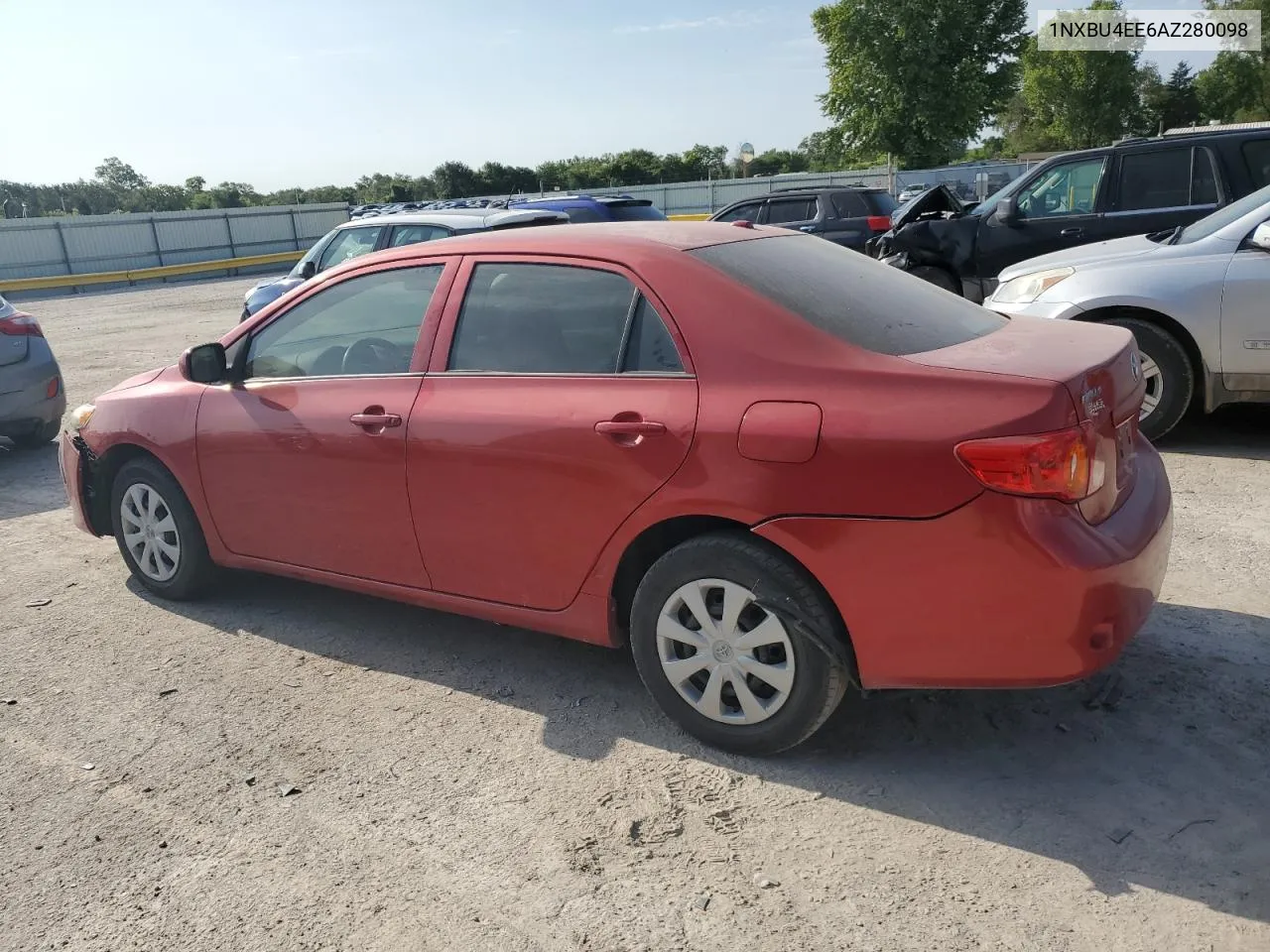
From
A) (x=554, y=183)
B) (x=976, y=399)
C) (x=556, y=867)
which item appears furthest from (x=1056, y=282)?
(x=554, y=183)

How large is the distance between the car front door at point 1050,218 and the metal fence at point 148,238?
2957 centimetres

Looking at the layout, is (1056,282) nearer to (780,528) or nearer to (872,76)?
(780,528)

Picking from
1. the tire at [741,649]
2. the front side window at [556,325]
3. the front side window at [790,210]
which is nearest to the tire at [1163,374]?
the front side window at [556,325]

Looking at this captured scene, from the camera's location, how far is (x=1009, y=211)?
970 cm

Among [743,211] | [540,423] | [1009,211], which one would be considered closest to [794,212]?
[743,211]

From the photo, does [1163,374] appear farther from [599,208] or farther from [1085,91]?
[1085,91]

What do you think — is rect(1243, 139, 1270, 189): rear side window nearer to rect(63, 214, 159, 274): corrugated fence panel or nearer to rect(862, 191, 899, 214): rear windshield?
rect(862, 191, 899, 214): rear windshield

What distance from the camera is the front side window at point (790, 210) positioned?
15.3 metres

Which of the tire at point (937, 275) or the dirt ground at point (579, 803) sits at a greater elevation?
the tire at point (937, 275)

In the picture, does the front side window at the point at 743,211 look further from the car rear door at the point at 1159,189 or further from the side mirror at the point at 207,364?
the side mirror at the point at 207,364

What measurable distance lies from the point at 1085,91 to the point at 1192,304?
8298cm

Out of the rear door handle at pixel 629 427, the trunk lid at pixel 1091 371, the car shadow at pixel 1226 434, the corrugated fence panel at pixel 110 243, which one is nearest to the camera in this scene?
the trunk lid at pixel 1091 371

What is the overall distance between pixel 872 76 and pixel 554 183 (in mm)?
17784

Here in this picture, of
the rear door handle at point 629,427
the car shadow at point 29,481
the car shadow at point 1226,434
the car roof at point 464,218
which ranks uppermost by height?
the car roof at point 464,218
